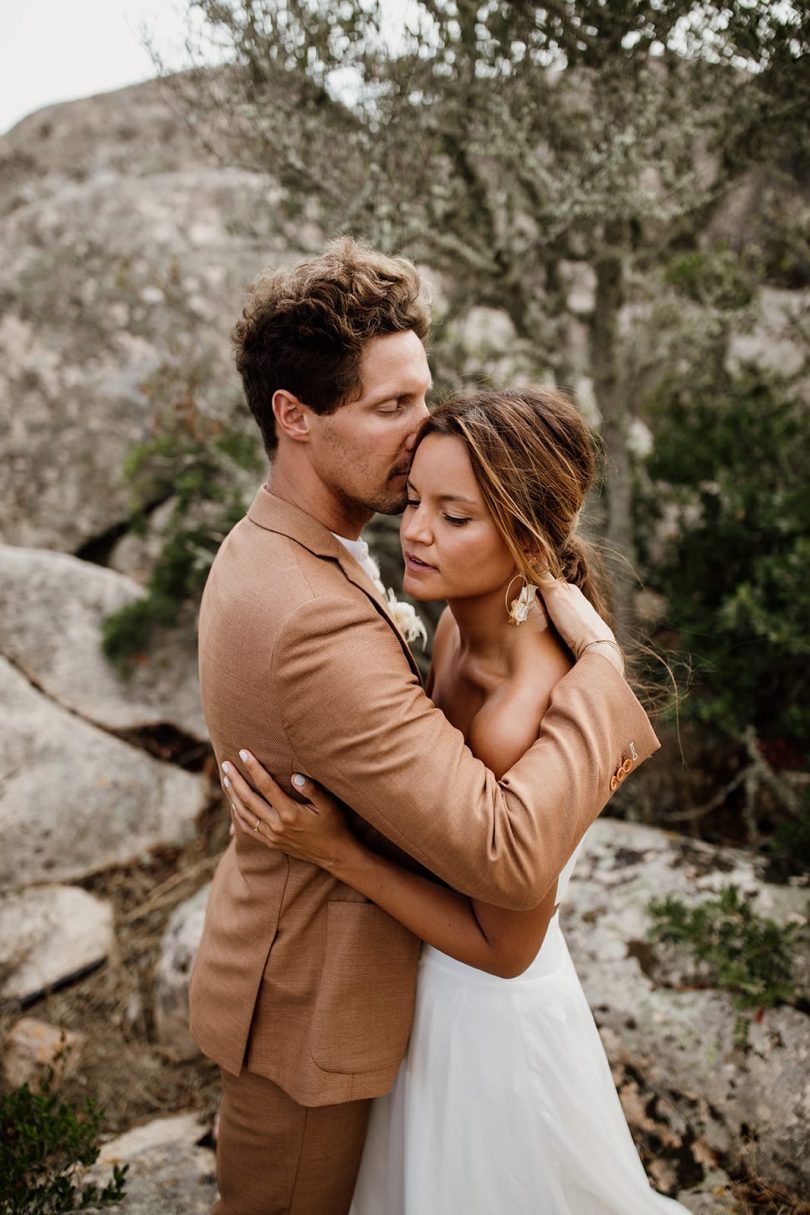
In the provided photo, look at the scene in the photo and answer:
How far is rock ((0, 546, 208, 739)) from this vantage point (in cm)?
467

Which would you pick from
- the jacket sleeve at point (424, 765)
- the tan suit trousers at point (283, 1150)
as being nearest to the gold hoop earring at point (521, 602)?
the jacket sleeve at point (424, 765)

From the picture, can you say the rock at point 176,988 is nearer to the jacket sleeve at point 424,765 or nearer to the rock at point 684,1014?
the rock at point 684,1014

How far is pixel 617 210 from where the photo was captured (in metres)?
3.62

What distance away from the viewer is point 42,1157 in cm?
242

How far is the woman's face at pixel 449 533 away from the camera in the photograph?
1.88 meters

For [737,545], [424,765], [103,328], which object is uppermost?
[103,328]

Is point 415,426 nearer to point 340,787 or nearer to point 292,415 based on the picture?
point 292,415

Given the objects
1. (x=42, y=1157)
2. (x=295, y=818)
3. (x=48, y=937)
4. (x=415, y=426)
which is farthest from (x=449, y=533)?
(x=48, y=937)

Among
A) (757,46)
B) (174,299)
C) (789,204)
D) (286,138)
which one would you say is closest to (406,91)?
(286,138)

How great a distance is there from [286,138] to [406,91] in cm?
54

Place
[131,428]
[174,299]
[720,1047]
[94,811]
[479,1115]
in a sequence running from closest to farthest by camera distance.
→ [479,1115], [720,1047], [94,811], [174,299], [131,428]

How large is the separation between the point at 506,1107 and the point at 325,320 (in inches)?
76.1

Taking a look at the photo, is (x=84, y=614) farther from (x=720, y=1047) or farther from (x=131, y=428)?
(x=720, y=1047)

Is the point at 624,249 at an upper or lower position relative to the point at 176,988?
upper
